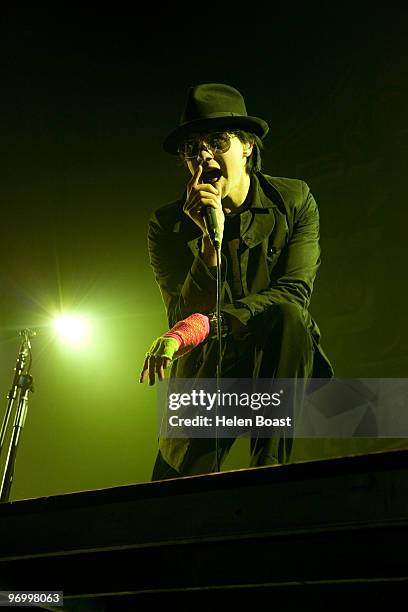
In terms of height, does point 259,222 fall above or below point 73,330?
above

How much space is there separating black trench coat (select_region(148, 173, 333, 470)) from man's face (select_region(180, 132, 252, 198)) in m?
0.12

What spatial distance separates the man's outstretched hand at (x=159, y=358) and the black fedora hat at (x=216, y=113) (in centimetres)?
128

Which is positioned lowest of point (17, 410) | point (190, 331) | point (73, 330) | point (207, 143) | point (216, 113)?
point (17, 410)

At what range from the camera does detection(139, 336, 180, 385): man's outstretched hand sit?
3.09 metres

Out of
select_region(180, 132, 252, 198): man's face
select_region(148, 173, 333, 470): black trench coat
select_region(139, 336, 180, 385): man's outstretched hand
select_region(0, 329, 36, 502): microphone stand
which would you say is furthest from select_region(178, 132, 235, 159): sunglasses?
select_region(0, 329, 36, 502): microphone stand

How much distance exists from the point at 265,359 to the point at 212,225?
2.50 feet

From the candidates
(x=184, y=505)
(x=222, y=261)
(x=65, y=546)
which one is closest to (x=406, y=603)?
(x=184, y=505)

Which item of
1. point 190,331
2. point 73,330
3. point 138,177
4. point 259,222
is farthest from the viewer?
point 138,177

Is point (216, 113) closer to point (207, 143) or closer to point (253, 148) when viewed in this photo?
point (207, 143)

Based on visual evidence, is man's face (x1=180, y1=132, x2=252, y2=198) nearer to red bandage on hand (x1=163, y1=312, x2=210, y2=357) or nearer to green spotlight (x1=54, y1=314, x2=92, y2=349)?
red bandage on hand (x1=163, y1=312, x2=210, y2=357)

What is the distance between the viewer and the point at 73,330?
12.9 feet

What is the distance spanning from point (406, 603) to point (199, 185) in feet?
7.89

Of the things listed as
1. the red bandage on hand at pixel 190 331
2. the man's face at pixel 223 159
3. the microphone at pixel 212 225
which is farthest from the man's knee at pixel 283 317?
the man's face at pixel 223 159

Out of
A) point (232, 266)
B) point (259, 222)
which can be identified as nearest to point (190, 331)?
point (232, 266)
